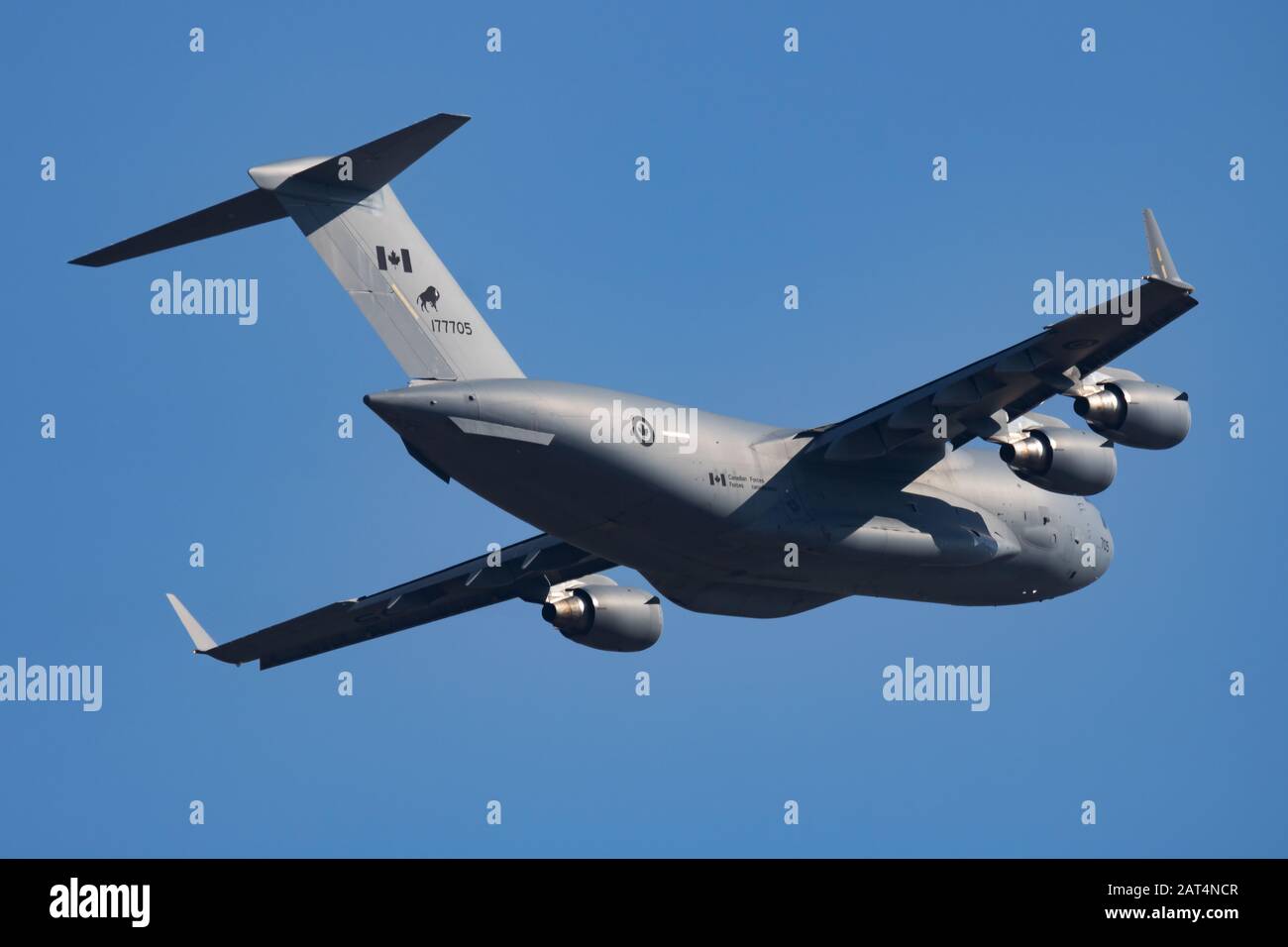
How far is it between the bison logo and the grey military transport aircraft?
1.3 inches

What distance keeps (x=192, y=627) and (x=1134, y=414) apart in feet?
38.2

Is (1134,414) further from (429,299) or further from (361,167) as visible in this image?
(361,167)

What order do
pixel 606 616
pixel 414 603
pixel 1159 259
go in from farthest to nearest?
1. pixel 414 603
2. pixel 606 616
3. pixel 1159 259

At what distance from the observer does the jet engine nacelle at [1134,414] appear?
23.8 meters

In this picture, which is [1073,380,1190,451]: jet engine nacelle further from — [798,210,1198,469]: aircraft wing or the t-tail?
the t-tail

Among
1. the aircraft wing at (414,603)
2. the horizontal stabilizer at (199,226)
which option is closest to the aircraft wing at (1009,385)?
the aircraft wing at (414,603)

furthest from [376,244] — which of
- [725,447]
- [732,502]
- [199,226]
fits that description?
[732,502]

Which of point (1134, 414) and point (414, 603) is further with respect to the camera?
point (414, 603)

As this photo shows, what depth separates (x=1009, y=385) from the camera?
78.3ft

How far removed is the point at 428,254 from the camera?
23609 mm

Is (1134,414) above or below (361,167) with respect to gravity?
below

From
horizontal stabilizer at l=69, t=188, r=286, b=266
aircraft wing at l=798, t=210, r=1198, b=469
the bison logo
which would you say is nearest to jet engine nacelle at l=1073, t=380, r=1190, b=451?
aircraft wing at l=798, t=210, r=1198, b=469

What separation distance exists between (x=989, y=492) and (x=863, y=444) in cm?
269
